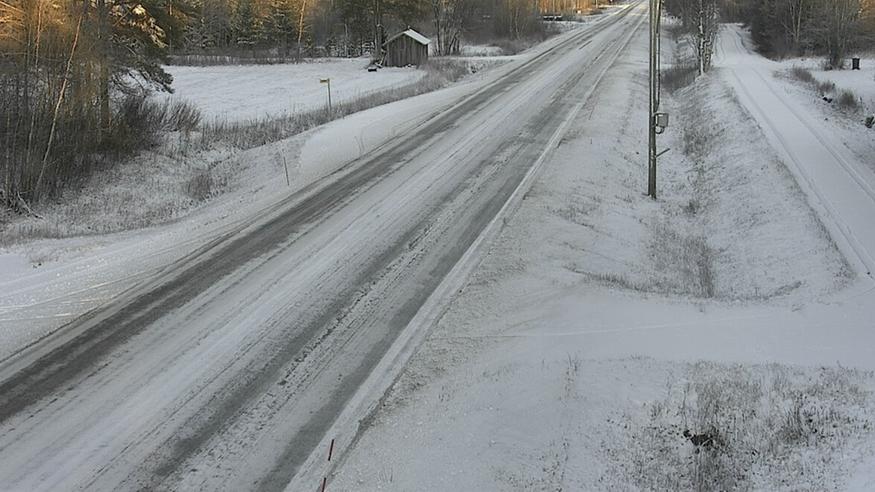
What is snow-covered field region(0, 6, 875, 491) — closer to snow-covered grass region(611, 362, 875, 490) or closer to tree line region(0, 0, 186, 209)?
snow-covered grass region(611, 362, 875, 490)

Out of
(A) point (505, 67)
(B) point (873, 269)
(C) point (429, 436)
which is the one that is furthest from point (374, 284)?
(A) point (505, 67)

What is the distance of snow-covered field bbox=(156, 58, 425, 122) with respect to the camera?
36875mm

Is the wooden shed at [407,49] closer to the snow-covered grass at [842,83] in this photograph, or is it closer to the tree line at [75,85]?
the snow-covered grass at [842,83]

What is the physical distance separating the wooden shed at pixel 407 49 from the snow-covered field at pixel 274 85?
154cm

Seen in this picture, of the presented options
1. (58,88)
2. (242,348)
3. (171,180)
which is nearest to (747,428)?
(242,348)

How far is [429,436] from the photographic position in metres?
6.82

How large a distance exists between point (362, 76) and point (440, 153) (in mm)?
36662

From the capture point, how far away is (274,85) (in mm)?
50062

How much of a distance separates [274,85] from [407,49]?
13148mm

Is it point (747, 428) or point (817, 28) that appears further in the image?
point (817, 28)

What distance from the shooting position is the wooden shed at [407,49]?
190ft

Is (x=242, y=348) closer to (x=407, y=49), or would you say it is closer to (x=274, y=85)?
(x=274, y=85)

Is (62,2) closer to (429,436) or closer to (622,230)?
(622,230)

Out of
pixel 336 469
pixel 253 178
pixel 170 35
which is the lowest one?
pixel 336 469
